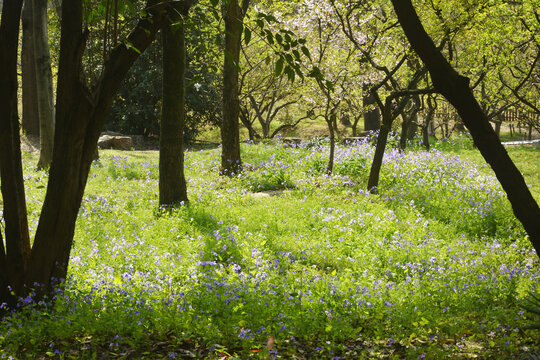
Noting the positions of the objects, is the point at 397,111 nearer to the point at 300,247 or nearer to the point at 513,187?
the point at 300,247

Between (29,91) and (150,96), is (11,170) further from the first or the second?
(29,91)

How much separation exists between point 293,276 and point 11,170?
10.7 ft

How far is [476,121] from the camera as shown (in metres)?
4.49

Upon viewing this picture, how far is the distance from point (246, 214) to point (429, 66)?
5.00 m

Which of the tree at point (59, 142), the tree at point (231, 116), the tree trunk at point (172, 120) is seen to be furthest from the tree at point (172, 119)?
the tree at point (59, 142)

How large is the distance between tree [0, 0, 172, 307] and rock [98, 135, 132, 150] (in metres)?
14.2

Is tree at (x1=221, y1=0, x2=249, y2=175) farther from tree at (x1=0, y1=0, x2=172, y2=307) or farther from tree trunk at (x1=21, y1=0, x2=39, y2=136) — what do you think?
tree trunk at (x1=21, y1=0, x2=39, y2=136)

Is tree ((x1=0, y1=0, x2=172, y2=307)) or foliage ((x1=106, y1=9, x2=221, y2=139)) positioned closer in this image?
tree ((x1=0, y1=0, x2=172, y2=307))

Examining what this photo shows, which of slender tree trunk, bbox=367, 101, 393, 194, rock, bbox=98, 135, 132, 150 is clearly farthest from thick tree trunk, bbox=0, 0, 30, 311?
rock, bbox=98, 135, 132, 150

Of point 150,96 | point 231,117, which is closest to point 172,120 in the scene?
point 231,117

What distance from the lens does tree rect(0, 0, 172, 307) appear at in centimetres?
472

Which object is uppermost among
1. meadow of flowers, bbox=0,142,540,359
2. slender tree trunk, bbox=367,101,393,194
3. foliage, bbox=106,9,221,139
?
foliage, bbox=106,9,221,139

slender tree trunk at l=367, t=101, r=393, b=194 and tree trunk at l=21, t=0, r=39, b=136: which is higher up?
tree trunk at l=21, t=0, r=39, b=136

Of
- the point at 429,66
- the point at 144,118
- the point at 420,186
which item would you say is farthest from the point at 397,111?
the point at 144,118
